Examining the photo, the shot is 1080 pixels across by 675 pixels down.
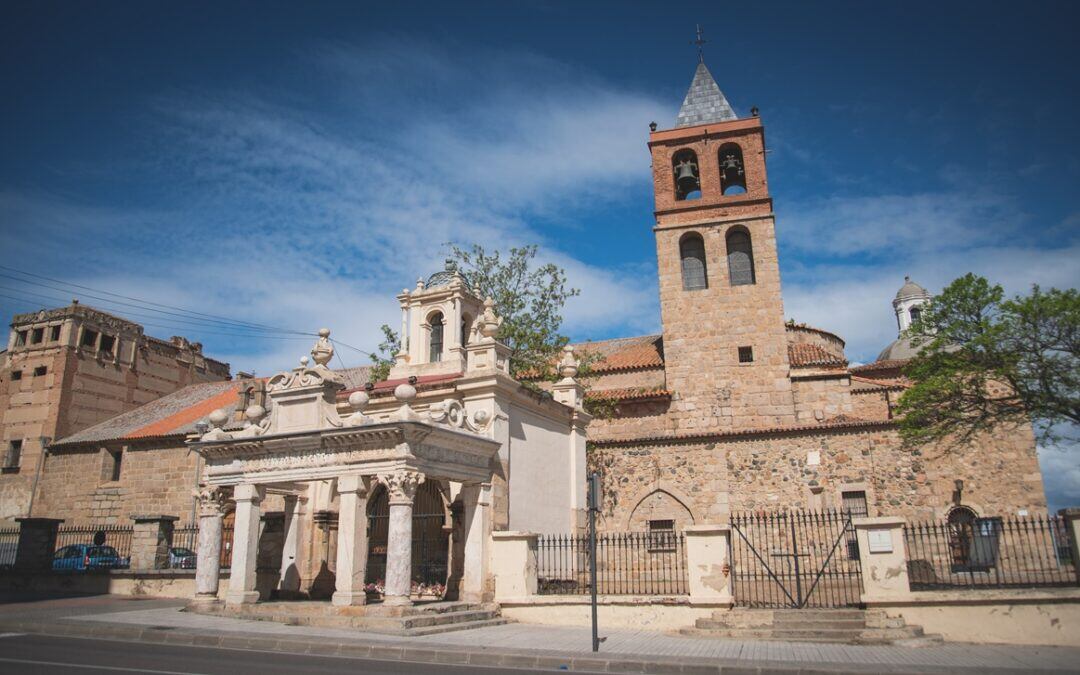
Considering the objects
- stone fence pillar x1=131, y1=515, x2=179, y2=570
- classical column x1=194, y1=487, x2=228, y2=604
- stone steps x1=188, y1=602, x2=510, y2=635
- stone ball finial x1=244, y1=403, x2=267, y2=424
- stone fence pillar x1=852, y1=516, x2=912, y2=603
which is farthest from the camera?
stone fence pillar x1=131, y1=515, x2=179, y2=570

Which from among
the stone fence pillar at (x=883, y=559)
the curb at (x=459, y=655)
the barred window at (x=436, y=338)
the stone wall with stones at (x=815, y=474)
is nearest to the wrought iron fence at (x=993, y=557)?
the stone fence pillar at (x=883, y=559)

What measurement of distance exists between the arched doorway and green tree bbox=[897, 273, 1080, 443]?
11.7 meters

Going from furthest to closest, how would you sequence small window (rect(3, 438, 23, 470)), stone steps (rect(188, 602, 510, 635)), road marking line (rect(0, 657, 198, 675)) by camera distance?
small window (rect(3, 438, 23, 470)) < stone steps (rect(188, 602, 510, 635)) < road marking line (rect(0, 657, 198, 675))

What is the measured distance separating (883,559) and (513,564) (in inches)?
273

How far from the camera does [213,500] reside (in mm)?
15961

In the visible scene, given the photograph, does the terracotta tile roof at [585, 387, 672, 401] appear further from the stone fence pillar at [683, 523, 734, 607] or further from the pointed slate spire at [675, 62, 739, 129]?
the stone fence pillar at [683, 523, 734, 607]

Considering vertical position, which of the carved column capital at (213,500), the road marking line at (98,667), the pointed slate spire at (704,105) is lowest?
the road marking line at (98,667)

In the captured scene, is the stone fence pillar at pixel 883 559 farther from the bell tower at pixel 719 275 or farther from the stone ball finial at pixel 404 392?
the bell tower at pixel 719 275

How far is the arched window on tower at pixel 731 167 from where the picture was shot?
2906 cm

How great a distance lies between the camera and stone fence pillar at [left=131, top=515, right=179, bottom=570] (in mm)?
19938

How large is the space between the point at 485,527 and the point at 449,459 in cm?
184

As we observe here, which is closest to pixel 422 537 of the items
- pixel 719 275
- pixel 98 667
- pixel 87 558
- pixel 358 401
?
pixel 358 401

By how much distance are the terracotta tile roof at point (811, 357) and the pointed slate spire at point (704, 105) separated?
972 cm

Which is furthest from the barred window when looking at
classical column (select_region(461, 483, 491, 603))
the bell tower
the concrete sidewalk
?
the bell tower
